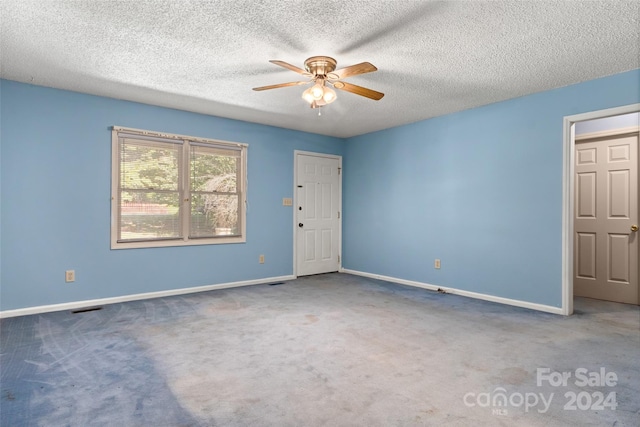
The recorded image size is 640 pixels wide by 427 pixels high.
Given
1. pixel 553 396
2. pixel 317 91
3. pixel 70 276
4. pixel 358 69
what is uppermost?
pixel 358 69

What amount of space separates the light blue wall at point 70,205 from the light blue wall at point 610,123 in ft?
16.0

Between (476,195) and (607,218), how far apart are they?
163cm

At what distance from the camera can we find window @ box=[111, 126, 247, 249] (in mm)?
4316

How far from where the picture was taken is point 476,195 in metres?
4.58

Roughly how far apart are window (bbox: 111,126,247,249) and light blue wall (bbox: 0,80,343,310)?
118 mm

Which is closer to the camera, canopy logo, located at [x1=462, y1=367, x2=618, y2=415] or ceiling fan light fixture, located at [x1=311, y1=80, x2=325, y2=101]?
canopy logo, located at [x1=462, y1=367, x2=618, y2=415]

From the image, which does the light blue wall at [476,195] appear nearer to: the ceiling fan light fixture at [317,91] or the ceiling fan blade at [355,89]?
the ceiling fan blade at [355,89]

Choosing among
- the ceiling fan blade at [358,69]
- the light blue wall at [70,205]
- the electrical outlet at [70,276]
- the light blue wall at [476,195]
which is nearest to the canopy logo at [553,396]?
the light blue wall at [476,195]

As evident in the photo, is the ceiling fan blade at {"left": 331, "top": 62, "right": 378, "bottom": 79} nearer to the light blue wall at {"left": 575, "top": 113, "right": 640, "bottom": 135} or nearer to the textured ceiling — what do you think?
the textured ceiling

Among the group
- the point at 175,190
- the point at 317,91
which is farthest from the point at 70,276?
the point at 317,91

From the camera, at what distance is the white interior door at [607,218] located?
4250 millimetres

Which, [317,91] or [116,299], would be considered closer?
[317,91]

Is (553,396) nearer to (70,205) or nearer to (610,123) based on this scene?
(610,123)

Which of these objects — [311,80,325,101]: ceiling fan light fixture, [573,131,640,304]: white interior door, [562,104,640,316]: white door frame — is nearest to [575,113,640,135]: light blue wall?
[573,131,640,304]: white interior door
